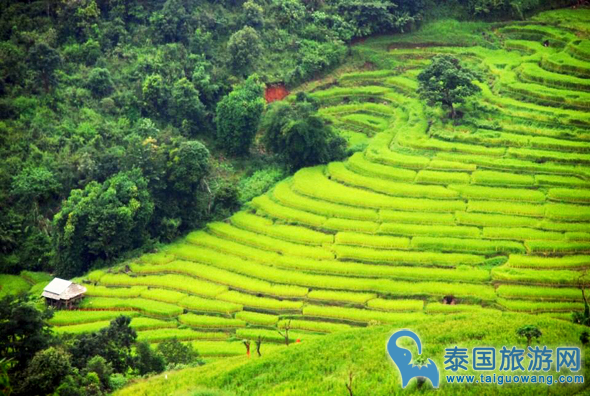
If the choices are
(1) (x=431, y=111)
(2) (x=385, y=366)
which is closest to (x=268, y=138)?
(1) (x=431, y=111)

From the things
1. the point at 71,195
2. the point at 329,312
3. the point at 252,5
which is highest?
the point at 252,5

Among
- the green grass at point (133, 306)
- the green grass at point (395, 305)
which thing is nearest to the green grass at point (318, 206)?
the green grass at point (395, 305)

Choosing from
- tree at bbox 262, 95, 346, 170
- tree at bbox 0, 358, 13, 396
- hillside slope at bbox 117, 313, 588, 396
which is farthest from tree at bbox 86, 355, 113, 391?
tree at bbox 262, 95, 346, 170

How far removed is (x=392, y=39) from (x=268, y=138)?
12.2 metres

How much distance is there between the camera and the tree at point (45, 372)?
25562 mm

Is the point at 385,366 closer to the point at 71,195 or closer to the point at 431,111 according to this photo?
the point at 71,195

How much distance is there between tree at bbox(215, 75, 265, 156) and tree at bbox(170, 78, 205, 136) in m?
1.11

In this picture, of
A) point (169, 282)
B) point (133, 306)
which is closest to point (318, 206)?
point (169, 282)

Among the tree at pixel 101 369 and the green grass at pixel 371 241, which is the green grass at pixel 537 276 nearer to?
the green grass at pixel 371 241

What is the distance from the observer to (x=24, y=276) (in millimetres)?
38344

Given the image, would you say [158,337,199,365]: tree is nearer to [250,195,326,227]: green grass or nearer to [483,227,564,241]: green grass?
[250,195,326,227]: green grass

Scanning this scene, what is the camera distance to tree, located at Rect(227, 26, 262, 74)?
4694 cm

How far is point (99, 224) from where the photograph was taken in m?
37.9

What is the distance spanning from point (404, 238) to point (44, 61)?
64.9ft
